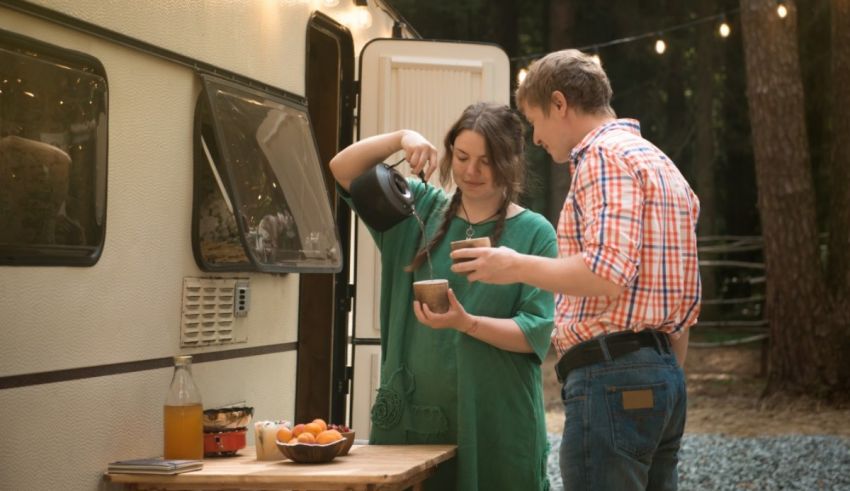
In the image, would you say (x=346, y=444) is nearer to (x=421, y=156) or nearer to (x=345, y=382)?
(x=421, y=156)

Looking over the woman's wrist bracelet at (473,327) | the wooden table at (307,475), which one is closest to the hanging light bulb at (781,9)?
the woman's wrist bracelet at (473,327)

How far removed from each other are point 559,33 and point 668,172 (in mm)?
14260

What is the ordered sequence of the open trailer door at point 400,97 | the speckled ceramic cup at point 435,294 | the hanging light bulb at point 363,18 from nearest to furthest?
the speckled ceramic cup at point 435,294 < the open trailer door at point 400,97 < the hanging light bulb at point 363,18

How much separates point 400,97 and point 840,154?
6734mm

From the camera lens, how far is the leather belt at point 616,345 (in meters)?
2.74

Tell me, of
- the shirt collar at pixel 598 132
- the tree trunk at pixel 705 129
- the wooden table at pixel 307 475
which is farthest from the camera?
the tree trunk at pixel 705 129

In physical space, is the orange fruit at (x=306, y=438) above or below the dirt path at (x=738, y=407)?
above

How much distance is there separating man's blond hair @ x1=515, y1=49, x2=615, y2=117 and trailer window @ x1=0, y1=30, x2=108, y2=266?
122cm

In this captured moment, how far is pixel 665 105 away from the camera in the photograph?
18969 millimetres

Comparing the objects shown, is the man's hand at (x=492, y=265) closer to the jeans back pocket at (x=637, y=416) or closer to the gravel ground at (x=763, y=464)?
the jeans back pocket at (x=637, y=416)

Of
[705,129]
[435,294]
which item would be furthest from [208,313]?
[705,129]

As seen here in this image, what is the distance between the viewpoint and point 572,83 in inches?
113

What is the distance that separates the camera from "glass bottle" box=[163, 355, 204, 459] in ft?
11.2

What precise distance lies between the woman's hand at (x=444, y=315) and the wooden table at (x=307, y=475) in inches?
14.9
